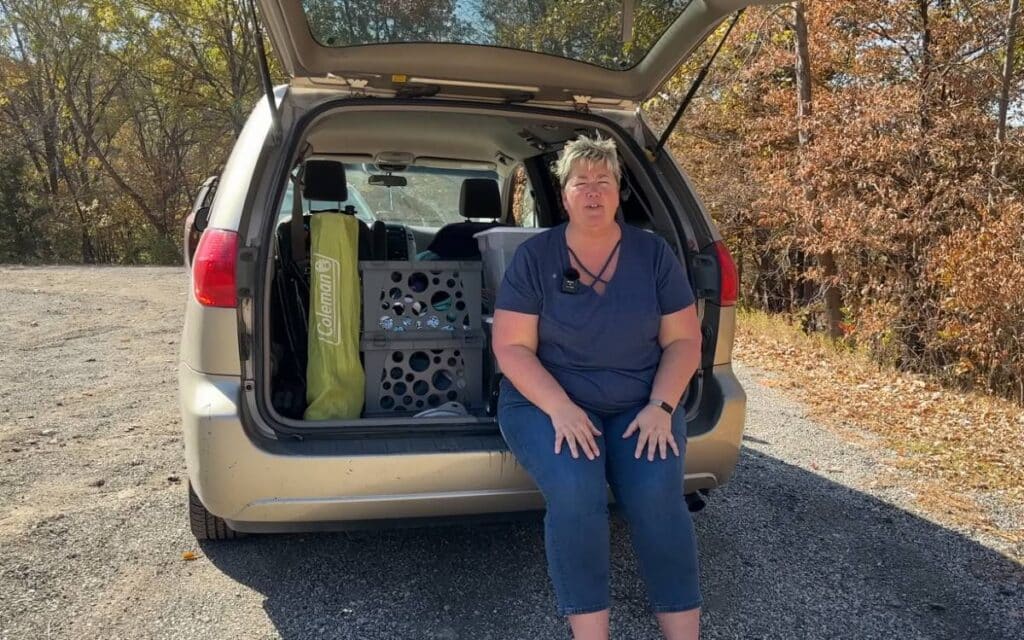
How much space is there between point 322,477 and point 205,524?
2.97ft

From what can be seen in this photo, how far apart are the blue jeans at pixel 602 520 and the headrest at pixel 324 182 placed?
2.07 meters

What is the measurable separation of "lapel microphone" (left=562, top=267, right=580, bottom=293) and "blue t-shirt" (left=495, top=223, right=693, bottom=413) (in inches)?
0.5

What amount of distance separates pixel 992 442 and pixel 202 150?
25234 mm

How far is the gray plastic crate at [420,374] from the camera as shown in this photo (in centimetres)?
307

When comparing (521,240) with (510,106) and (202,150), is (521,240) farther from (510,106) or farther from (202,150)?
(202,150)

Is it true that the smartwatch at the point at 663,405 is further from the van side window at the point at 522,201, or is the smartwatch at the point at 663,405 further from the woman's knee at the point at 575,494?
the van side window at the point at 522,201

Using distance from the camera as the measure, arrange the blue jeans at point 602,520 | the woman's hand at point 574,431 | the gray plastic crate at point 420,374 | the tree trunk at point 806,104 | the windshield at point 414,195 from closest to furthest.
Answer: the blue jeans at point 602,520 < the woman's hand at point 574,431 < the gray plastic crate at point 420,374 < the windshield at point 414,195 < the tree trunk at point 806,104

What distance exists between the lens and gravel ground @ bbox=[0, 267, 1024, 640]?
2.57 meters

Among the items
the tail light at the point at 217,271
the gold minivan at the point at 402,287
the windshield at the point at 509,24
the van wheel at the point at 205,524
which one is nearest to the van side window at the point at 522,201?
the gold minivan at the point at 402,287

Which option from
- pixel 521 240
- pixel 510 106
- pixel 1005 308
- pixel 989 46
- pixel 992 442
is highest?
pixel 989 46

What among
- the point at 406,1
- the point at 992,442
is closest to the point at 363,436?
the point at 406,1

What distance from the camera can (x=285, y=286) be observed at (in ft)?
10.7

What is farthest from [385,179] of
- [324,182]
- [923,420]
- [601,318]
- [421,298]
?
[923,420]

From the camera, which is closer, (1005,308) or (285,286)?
(285,286)
